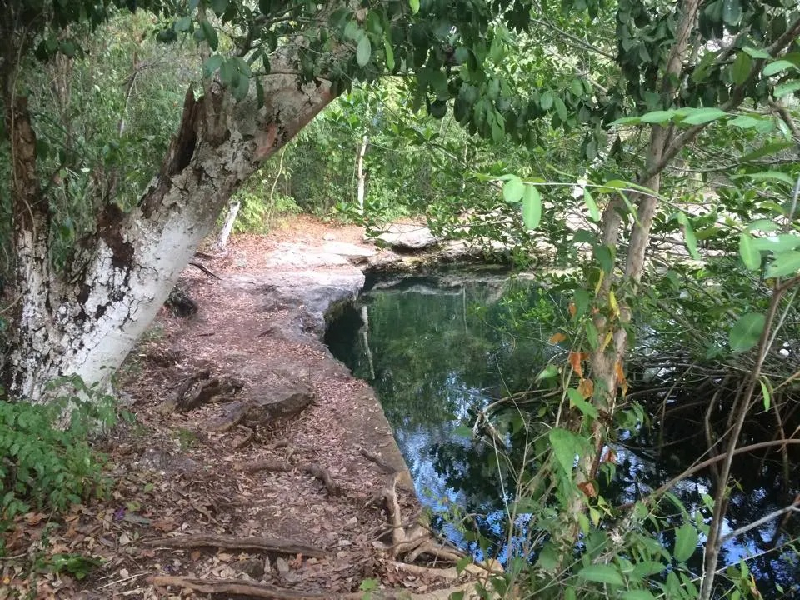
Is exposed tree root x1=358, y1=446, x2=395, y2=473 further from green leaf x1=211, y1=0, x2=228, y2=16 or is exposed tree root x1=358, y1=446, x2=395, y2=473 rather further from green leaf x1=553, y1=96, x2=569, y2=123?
green leaf x1=211, y1=0, x2=228, y2=16

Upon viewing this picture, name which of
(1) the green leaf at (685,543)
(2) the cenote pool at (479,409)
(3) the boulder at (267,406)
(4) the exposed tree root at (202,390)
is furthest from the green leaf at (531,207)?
(4) the exposed tree root at (202,390)

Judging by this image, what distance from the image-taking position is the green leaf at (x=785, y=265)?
2.50 feet

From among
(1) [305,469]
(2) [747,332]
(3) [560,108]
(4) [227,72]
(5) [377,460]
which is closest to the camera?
(2) [747,332]

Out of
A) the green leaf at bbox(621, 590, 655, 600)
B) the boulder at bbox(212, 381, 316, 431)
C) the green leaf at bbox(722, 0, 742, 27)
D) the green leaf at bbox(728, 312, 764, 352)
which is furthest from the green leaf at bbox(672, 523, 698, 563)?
the boulder at bbox(212, 381, 316, 431)

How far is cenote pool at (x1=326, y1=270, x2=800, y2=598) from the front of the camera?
507 cm

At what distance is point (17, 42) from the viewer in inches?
132

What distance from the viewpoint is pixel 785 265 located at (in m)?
0.77

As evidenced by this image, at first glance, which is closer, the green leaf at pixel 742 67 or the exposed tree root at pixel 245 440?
the green leaf at pixel 742 67

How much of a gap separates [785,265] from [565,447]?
0.72 metres

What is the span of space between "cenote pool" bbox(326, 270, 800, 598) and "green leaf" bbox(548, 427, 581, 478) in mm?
477

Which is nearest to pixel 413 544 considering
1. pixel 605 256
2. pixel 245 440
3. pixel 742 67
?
pixel 245 440

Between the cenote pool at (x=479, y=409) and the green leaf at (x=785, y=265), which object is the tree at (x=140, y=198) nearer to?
the cenote pool at (x=479, y=409)

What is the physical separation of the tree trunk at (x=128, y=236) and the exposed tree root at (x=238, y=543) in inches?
43.0

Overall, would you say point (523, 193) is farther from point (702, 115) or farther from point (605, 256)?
point (605, 256)
